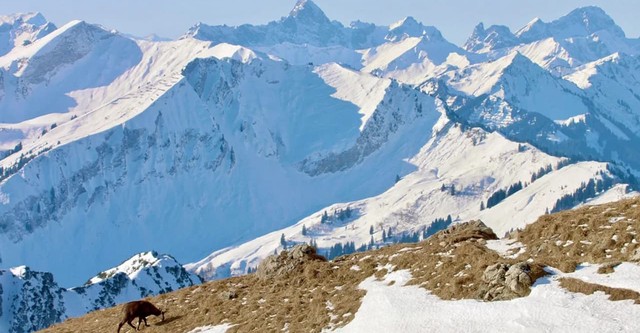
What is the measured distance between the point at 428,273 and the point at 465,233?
988 centimetres

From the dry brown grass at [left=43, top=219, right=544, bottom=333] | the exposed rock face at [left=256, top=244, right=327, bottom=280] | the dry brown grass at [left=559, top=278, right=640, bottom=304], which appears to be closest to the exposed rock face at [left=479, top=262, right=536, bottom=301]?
the dry brown grass at [left=43, top=219, right=544, bottom=333]

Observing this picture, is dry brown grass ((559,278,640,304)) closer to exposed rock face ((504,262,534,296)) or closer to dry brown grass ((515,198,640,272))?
exposed rock face ((504,262,534,296))

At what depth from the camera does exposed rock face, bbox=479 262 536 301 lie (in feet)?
102

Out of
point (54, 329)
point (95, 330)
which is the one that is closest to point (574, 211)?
point (95, 330)

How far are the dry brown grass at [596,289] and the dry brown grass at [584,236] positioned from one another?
5.81 ft

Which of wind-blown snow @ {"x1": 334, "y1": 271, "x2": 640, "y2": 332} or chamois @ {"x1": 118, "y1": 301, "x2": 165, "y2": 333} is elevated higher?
chamois @ {"x1": 118, "y1": 301, "x2": 165, "y2": 333}

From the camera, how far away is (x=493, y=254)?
120 feet

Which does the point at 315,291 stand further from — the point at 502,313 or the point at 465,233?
the point at 502,313

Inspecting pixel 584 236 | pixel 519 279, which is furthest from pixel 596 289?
pixel 584 236

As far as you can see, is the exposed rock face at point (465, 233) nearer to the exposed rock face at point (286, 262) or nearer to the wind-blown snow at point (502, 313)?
the exposed rock face at point (286, 262)

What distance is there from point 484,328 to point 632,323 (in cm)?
543

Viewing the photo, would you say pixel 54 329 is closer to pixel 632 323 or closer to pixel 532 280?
pixel 532 280

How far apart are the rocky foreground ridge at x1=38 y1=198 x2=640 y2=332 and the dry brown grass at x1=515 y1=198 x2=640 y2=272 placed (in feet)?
0.16

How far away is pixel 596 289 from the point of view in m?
29.7
